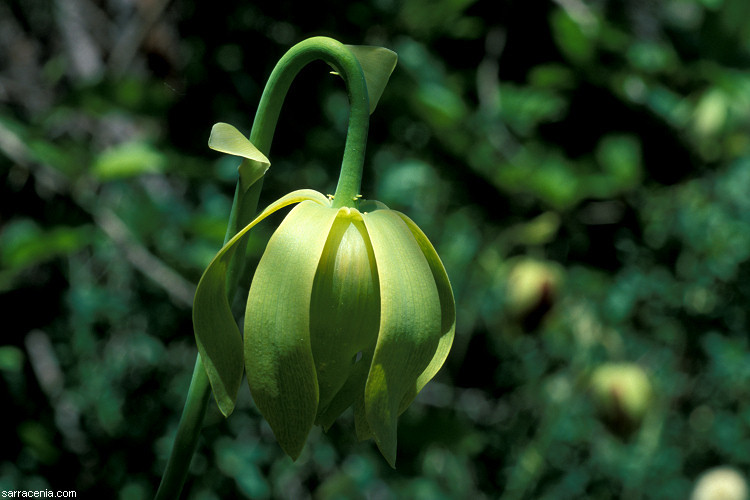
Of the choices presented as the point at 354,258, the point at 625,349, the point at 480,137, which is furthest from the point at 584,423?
the point at 354,258

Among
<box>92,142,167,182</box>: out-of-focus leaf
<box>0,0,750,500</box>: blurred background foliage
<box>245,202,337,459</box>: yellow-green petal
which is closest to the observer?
<box>245,202,337,459</box>: yellow-green petal

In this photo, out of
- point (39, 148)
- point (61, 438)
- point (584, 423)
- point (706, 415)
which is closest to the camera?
point (39, 148)

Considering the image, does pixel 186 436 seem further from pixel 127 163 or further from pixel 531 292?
pixel 531 292

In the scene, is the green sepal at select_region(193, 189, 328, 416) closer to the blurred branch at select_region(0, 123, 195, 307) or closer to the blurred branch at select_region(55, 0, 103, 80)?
the blurred branch at select_region(0, 123, 195, 307)

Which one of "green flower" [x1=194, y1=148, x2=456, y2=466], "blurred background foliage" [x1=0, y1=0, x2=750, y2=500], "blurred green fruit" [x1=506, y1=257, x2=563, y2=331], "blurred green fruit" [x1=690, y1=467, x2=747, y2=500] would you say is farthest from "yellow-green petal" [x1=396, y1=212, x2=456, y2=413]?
"blurred green fruit" [x1=690, y1=467, x2=747, y2=500]

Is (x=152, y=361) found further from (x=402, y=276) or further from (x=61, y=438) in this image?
(x=402, y=276)
